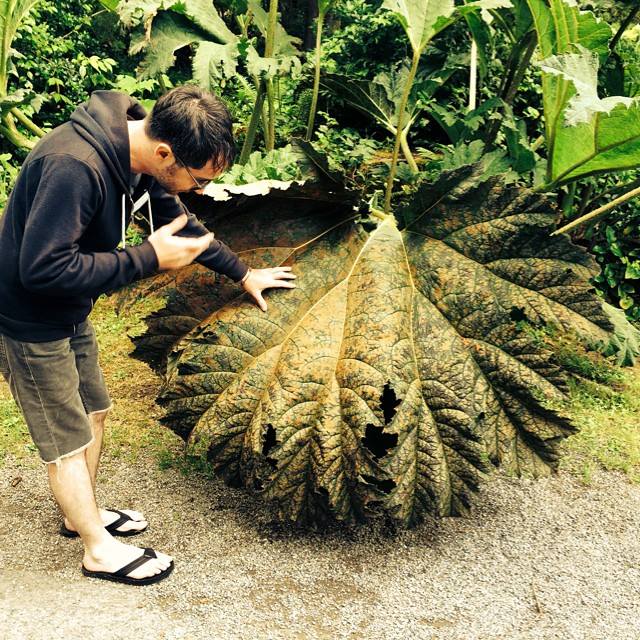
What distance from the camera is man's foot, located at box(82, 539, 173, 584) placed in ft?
7.25

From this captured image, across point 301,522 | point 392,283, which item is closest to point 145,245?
point 392,283

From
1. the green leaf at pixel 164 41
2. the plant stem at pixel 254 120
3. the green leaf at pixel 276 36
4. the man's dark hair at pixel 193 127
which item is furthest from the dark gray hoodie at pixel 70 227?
the green leaf at pixel 276 36

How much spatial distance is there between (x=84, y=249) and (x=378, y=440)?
109 cm

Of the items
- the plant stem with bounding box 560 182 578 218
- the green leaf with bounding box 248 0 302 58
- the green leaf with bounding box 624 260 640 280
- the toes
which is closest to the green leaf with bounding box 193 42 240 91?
the green leaf with bounding box 248 0 302 58

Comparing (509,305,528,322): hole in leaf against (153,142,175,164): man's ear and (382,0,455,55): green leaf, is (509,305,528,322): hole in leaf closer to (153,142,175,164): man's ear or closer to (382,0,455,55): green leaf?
(382,0,455,55): green leaf

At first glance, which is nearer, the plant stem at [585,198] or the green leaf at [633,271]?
the plant stem at [585,198]

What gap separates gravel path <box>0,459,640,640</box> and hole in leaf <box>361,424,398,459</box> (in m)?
0.39

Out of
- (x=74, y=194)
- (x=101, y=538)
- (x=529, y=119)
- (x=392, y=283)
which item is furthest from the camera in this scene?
(x=529, y=119)

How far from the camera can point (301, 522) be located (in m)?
2.28

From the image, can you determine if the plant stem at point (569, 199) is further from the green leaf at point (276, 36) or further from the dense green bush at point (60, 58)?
the dense green bush at point (60, 58)

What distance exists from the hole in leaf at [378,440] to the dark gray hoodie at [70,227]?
0.84m

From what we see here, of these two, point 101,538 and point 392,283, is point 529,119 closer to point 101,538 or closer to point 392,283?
point 392,283

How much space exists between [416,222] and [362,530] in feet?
3.68

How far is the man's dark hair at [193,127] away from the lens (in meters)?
1.91
